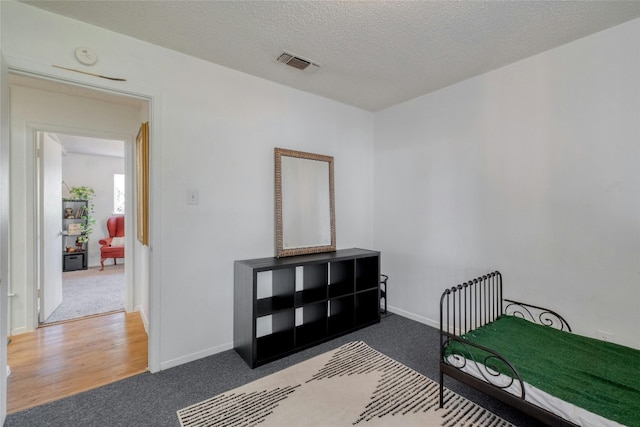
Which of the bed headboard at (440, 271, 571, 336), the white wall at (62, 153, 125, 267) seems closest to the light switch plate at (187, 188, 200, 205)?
the bed headboard at (440, 271, 571, 336)

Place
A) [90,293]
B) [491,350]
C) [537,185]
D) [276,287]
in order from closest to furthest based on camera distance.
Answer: [491,350] < [537,185] < [276,287] < [90,293]

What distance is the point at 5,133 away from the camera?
5.58 feet

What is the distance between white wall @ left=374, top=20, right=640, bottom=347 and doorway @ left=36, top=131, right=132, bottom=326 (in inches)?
143

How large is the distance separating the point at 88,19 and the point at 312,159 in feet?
6.72

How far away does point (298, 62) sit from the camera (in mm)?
2438

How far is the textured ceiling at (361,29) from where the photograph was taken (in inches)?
69.8

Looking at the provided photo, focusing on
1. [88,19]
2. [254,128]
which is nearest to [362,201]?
[254,128]

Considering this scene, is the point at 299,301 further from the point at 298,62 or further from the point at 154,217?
the point at 298,62

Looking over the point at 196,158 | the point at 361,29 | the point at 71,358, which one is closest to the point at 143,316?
the point at 71,358

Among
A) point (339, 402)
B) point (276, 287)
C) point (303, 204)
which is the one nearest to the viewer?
point (339, 402)

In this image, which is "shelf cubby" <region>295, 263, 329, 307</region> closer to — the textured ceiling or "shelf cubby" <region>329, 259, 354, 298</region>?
"shelf cubby" <region>329, 259, 354, 298</region>

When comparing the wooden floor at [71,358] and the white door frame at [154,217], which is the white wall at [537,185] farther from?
the wooden floor at [71,358]

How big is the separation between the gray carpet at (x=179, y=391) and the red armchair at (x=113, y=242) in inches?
197

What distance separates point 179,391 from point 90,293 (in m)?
3.46
